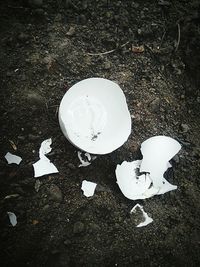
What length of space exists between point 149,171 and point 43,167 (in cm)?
53

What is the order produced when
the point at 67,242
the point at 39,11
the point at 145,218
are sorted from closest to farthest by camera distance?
1. the point at 67,242
2. the point at 145,218
3. the point at 39,11

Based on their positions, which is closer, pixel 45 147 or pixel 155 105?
pixel 45 147

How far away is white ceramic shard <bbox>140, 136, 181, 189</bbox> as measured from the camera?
1.65 meters

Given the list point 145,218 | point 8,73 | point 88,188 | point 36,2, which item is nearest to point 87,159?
point 88,188

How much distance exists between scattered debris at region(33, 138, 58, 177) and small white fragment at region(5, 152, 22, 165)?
82 mm

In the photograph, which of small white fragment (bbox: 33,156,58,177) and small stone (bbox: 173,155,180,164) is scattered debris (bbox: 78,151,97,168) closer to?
small white fragment (bbox: 33,156,58,177)

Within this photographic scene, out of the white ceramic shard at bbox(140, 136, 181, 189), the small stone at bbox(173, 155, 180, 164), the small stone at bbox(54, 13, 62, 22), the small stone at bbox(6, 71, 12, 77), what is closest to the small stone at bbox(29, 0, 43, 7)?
the small stone at bbox(54, 13, 62, 22)

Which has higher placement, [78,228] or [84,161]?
[84,161]

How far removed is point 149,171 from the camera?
1.66m

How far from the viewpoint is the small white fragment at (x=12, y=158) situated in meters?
1.61

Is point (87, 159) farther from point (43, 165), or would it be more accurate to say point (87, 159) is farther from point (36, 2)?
point (36, 2)

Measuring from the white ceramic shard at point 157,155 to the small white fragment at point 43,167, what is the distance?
447mm

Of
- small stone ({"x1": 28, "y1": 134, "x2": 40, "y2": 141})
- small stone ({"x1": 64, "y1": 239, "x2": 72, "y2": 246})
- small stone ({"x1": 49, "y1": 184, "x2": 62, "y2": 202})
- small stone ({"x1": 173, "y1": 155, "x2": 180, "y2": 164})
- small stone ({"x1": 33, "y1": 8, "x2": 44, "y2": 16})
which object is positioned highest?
small stone ({"x1": 33, "y1": 8, "x2": 44, "y2": 16})

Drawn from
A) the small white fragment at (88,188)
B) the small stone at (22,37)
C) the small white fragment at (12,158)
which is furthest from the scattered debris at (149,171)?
the small stone at (22,37)
